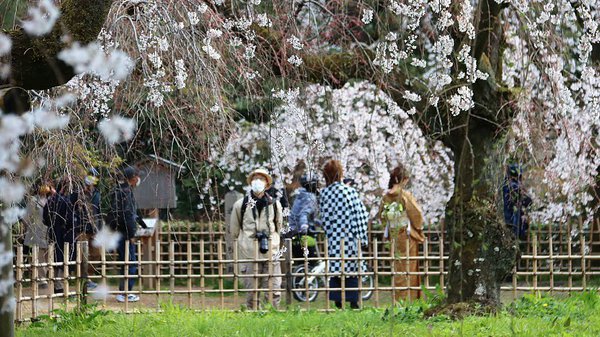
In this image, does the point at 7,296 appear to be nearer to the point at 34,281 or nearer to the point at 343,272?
the point at 34,281

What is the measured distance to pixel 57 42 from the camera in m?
4.80

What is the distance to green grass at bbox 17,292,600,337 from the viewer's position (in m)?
6.65

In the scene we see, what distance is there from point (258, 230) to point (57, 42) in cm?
501

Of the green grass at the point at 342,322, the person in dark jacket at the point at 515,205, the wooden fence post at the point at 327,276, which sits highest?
the person in dark jacket at the point at 515,205

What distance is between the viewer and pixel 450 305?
24.0ft

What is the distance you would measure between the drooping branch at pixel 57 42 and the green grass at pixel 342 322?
2541 millimetres

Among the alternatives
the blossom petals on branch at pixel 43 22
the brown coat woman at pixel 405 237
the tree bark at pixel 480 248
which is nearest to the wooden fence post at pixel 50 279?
the brown coat woman at pixel 405 237

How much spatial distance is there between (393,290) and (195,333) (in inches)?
102

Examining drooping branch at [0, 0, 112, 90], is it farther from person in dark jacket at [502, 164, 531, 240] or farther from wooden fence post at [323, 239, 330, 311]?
person in dark jacket at [502, 164, 531, 240]

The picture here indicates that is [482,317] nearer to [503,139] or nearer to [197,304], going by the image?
[503,139]

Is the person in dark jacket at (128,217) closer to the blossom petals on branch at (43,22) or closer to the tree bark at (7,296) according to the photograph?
the tree bark at (7,296)

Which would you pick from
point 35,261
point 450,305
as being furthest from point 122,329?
point 450,305

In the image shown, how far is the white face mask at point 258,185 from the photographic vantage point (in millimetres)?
9625

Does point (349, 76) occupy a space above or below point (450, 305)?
above
